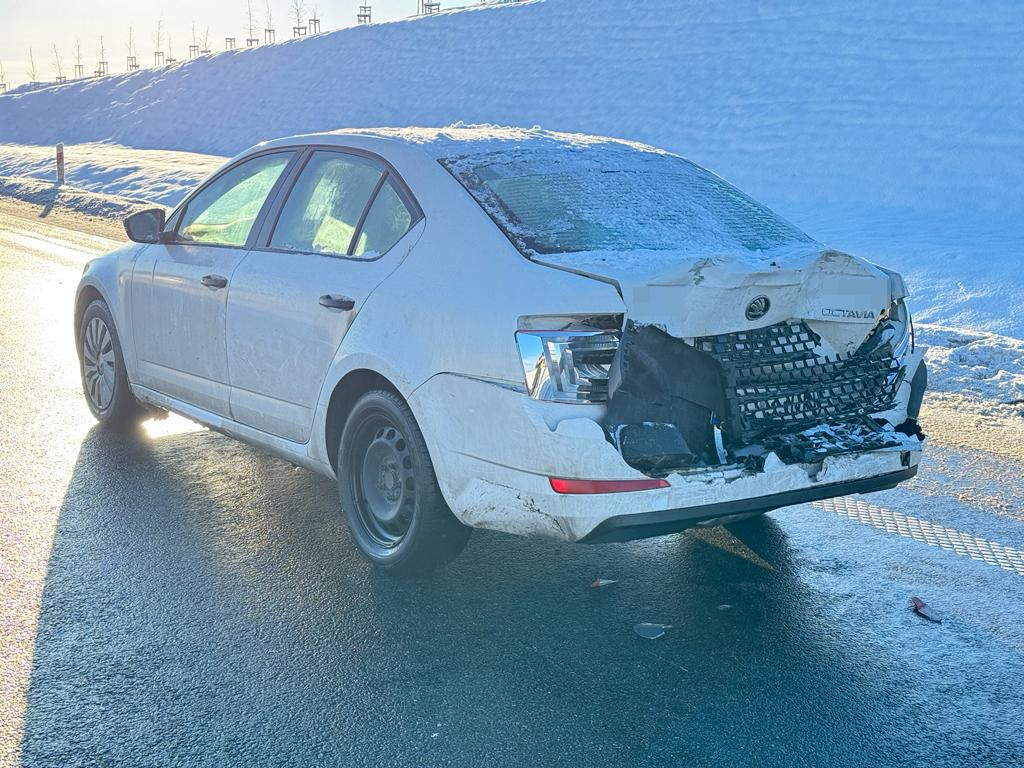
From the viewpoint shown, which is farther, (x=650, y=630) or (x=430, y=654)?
(x=650, y=630)

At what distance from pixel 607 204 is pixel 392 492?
1374 millimetres

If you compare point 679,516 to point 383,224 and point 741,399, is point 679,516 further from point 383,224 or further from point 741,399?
point 383,224

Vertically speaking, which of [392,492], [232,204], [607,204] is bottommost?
[392,492]

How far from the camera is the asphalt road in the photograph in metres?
3.24

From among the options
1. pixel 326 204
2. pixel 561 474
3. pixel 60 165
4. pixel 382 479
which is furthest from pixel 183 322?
pixel 60 165

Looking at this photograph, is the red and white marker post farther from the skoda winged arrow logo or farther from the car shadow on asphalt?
the skoda winged arrow logo

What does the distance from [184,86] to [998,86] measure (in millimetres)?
44646

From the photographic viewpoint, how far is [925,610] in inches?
164

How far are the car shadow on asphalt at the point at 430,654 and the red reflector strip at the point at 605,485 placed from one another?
0.57 m

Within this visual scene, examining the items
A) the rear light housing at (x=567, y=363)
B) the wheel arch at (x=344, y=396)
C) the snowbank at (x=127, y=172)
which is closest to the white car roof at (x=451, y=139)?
the wheel arch at (x=344, y=396)

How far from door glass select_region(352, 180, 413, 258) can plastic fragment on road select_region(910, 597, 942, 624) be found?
2.34 meters

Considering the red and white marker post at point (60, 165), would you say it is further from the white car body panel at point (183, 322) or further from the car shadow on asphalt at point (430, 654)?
the car shadow on asphalt at point (430, 654)

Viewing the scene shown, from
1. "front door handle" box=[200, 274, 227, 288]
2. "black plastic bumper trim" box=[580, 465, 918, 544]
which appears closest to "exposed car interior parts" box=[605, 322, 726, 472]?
"black plastic bumper trim" box=[580, 465, 918, 544]

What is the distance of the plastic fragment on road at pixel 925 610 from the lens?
4.11 m
